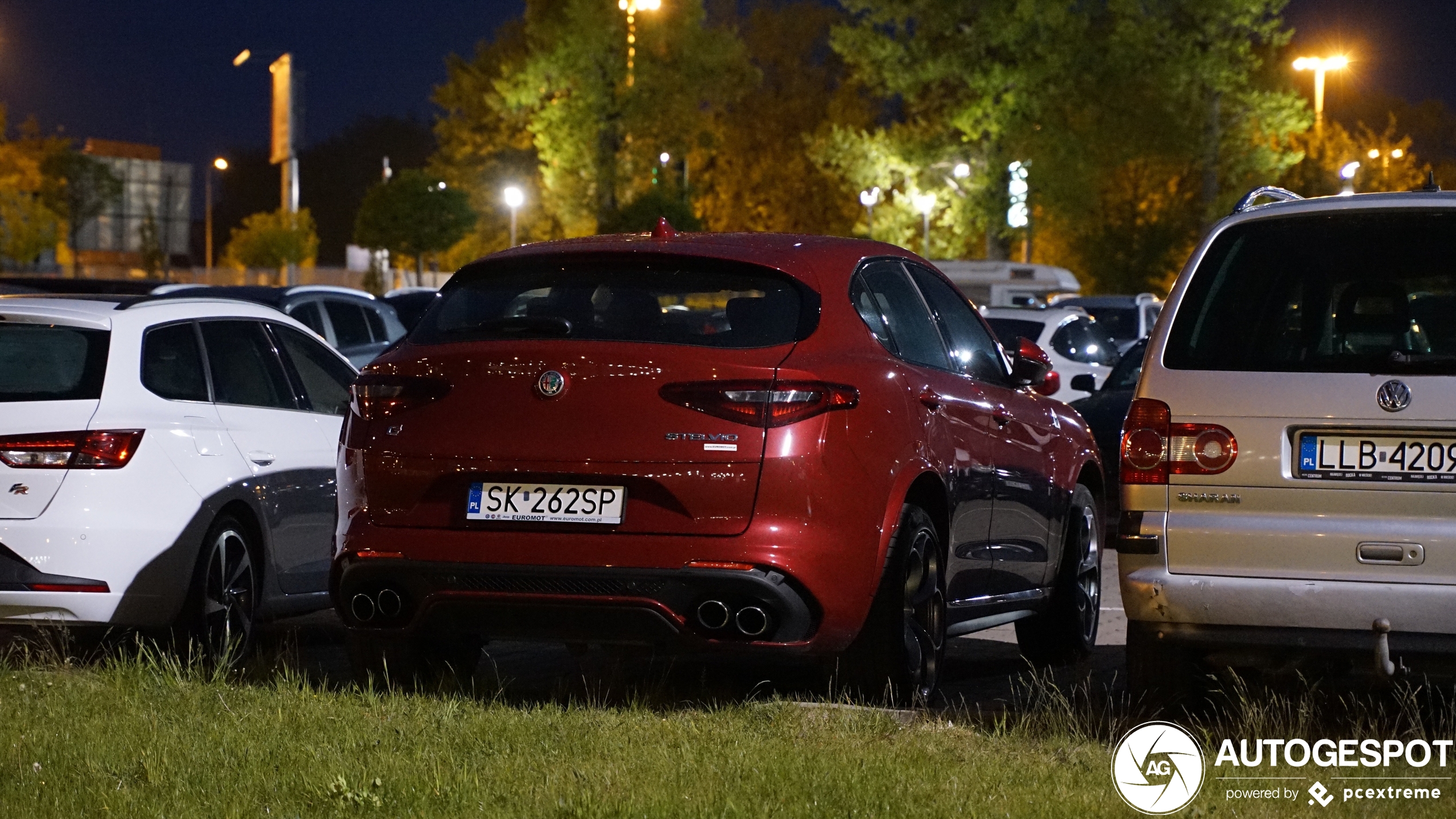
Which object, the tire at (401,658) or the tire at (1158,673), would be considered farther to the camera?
the tire at (401,658)

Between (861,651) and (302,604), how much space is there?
3.30 meters

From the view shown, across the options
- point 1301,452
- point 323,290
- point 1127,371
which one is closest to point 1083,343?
point 1127,371

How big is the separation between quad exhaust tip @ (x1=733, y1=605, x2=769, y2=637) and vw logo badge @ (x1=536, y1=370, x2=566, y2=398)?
0.89 metres

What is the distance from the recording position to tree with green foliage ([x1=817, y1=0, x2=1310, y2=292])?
53.8 metres

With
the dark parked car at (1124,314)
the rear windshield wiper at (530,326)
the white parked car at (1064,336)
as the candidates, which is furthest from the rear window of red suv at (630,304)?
the dark parked car at (1124,314)

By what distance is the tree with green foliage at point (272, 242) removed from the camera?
104750 mm

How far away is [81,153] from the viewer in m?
89.4

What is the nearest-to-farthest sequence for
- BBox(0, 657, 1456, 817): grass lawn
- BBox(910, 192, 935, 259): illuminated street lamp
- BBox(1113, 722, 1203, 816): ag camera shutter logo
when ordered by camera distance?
BBox(0, 657, 1456, 817): grass lawn
BBox(1113, 722, 1203, 816): ag camera shutter logo
BBox(910, 192, 935, 259): illuminated street lamp

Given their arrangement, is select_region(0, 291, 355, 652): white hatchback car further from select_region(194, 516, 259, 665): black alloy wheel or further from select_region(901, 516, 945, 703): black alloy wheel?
select_region(901, 516, 945, 703): black alloy wheel

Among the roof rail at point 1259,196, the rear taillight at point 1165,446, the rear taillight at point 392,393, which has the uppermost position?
the roof rail at point 1259,196

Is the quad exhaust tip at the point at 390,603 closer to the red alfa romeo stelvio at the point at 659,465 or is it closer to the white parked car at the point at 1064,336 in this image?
the red alfa romeo stelvio at the point at 659,465

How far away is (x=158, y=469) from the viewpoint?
319 inches

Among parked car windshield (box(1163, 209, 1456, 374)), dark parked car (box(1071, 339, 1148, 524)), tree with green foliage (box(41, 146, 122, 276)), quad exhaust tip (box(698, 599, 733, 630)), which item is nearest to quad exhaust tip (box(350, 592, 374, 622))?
quad exhaust tip (box(698, 599, 733, 630))

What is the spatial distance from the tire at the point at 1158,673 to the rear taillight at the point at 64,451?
387cm
